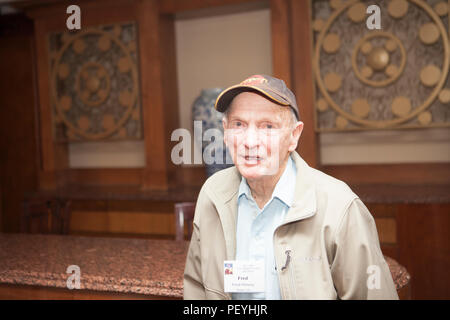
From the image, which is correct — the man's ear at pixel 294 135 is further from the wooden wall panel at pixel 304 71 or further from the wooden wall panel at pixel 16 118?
the wooden wall panel at pixel 16 118

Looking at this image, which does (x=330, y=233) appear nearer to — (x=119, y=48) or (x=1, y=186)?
(x=119, y=48)

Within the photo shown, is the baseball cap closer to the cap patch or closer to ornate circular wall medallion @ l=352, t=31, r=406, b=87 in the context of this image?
the cap patch

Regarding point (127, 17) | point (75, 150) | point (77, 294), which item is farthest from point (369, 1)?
point (75, 150)

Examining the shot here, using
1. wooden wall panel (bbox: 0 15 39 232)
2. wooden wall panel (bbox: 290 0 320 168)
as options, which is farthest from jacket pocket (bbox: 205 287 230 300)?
wooden wall panel (bbox: 0 15 39 232)

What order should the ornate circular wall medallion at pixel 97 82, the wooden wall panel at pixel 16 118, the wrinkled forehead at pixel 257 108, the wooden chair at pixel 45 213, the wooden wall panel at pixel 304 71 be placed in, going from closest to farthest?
1. the wrinkled forehead at pixel 257 108
2. the wooden chair at pixel 45 213
3. the wooden wall panel at pixel 304 71
4. the ornate circular wall medallion at pixel 97 82
5. the wooden wall panel at pixel 16 118

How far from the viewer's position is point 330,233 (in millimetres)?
1111

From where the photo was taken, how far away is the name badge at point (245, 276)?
3.85 feet

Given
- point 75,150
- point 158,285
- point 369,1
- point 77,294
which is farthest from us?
point 75,150

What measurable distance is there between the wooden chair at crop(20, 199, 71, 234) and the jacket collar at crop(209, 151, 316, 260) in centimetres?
178

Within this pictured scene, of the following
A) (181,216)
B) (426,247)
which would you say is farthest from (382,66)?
(181,216)

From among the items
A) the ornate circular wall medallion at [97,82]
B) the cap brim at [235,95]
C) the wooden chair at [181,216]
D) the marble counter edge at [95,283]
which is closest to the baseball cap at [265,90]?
the cap brim at [235,95]

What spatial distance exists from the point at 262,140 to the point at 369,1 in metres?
2.56

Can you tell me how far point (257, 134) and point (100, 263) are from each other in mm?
971

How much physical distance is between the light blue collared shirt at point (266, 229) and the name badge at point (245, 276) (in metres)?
0.02
